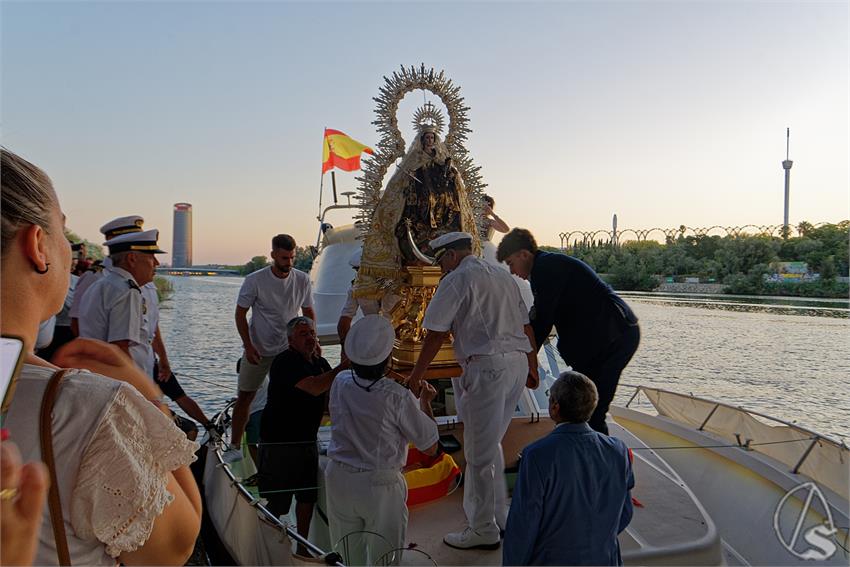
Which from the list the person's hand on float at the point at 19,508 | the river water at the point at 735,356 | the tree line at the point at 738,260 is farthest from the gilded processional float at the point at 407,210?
the tree line at the point at 738,260

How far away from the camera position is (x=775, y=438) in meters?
4.92

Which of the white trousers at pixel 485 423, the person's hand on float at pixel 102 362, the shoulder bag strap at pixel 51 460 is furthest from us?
the white trousers at pixel 485 423

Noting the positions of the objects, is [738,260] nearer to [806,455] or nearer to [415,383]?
[806,455]

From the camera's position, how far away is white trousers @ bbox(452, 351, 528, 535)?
10.1 feet

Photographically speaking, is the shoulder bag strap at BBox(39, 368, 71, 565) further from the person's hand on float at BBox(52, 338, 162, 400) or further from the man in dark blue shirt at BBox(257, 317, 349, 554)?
the man in dark blue shirt at BBox(257, 317, 349, 554)

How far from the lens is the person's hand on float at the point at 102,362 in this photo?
118 cm

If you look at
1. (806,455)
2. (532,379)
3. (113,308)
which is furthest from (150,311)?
(806,455)

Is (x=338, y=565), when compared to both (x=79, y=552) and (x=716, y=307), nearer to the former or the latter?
(x=79, y=552)

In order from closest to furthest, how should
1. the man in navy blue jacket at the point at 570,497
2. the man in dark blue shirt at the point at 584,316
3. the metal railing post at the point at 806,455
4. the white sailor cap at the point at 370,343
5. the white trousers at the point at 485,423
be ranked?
the man in navy blue jacket at the point at 570,497
the white sailor cap at the point at 370,343
the white trousers at the point at 485,423
the man in dark blue shirt at the point at 584,316
the metal railing post at the point at 806,455

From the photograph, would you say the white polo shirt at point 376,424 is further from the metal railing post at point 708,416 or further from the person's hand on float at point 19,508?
the metal railing post at point 708,416

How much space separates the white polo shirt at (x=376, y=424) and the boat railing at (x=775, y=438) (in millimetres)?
3088

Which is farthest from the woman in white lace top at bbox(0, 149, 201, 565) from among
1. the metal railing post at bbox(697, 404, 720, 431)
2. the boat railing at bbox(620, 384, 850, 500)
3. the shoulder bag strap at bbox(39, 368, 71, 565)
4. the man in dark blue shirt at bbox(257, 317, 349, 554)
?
the metal railing post at bbox(697, 404, 720, 431)

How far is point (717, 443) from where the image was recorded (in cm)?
524

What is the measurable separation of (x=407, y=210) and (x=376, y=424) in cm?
224
